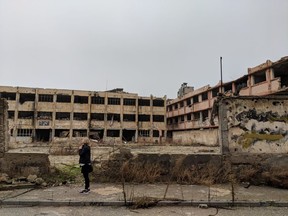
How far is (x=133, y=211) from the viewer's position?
5273 millimetres

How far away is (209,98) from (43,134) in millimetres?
27564

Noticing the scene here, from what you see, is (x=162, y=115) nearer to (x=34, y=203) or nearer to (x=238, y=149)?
(x=238, y=149)

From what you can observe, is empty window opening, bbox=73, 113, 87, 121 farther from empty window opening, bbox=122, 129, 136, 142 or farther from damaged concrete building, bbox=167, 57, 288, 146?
damaged concrete building, bbox=167, 57, 288, 146

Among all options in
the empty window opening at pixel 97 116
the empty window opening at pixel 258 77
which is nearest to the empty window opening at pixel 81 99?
the empty window opening at pixel 97 116

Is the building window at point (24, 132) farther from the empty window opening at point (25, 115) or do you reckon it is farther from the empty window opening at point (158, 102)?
the empty window opening at point (158, 102)

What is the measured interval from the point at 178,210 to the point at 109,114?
4111 centimetres

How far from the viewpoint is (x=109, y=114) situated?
151 ft

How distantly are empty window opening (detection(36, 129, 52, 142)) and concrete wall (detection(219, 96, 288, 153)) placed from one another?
39.2 metres

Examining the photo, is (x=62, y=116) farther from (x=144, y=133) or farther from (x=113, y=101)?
(x=144, y=133)

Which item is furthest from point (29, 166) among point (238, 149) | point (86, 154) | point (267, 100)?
point (267, 100)

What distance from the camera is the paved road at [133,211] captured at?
5.09m

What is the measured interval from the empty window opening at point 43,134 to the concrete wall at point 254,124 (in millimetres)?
39205

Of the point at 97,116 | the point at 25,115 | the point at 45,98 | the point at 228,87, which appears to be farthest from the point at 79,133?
the point at 228,87

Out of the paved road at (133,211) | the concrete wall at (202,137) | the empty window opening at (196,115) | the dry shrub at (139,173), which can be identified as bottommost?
the paved road at (133,211)
